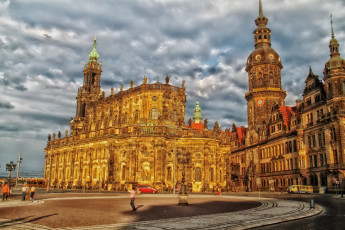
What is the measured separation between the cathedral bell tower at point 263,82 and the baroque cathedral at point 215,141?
243 mm

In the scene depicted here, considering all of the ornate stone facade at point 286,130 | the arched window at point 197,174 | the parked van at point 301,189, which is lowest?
the parked van at point 301,189

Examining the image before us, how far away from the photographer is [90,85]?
85000 millimetres

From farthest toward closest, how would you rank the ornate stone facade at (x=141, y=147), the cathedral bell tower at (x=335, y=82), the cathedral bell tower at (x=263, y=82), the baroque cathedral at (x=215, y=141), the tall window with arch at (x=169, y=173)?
the cathedral bell tower at (x=263, y=82), the tall window with arch at (x=169, y=173), the ornate stone facade at (x=141, y=147), the baroque cathedral at (x=215, y=141), the cathedral bell tower at (x=335, y=82)

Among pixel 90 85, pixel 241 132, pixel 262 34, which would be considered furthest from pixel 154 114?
pixel 262 34

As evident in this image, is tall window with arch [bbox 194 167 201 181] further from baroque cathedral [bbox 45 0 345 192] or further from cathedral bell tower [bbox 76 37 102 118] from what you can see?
cathedral bell tower [bbox 76 37 102 118]

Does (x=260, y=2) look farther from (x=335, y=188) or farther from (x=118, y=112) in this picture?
(x=335, y=188)

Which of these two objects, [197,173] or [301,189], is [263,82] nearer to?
[197,173]

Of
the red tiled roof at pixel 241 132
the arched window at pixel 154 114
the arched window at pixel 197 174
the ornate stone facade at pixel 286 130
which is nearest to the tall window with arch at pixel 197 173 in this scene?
the arched window at pixel 197 174

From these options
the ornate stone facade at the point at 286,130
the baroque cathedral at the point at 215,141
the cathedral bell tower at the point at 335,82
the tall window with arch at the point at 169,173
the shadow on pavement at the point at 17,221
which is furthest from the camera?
the tall window with arch at the point at 169,173

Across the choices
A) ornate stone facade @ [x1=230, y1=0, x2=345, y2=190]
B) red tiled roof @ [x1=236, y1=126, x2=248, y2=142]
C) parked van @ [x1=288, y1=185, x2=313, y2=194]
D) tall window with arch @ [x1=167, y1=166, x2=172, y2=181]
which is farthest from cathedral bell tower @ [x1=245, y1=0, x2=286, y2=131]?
tall window with arch @ [x1=167, y1=166, x2=172, y2=181]

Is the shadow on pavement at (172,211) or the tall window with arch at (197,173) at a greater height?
the tall window with arch at (197,173)

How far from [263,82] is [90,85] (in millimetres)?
46206

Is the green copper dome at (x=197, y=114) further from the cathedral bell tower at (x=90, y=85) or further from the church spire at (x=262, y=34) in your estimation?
the cathedral bell tower at (x=90, y=85)

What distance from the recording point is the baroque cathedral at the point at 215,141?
164 feet
